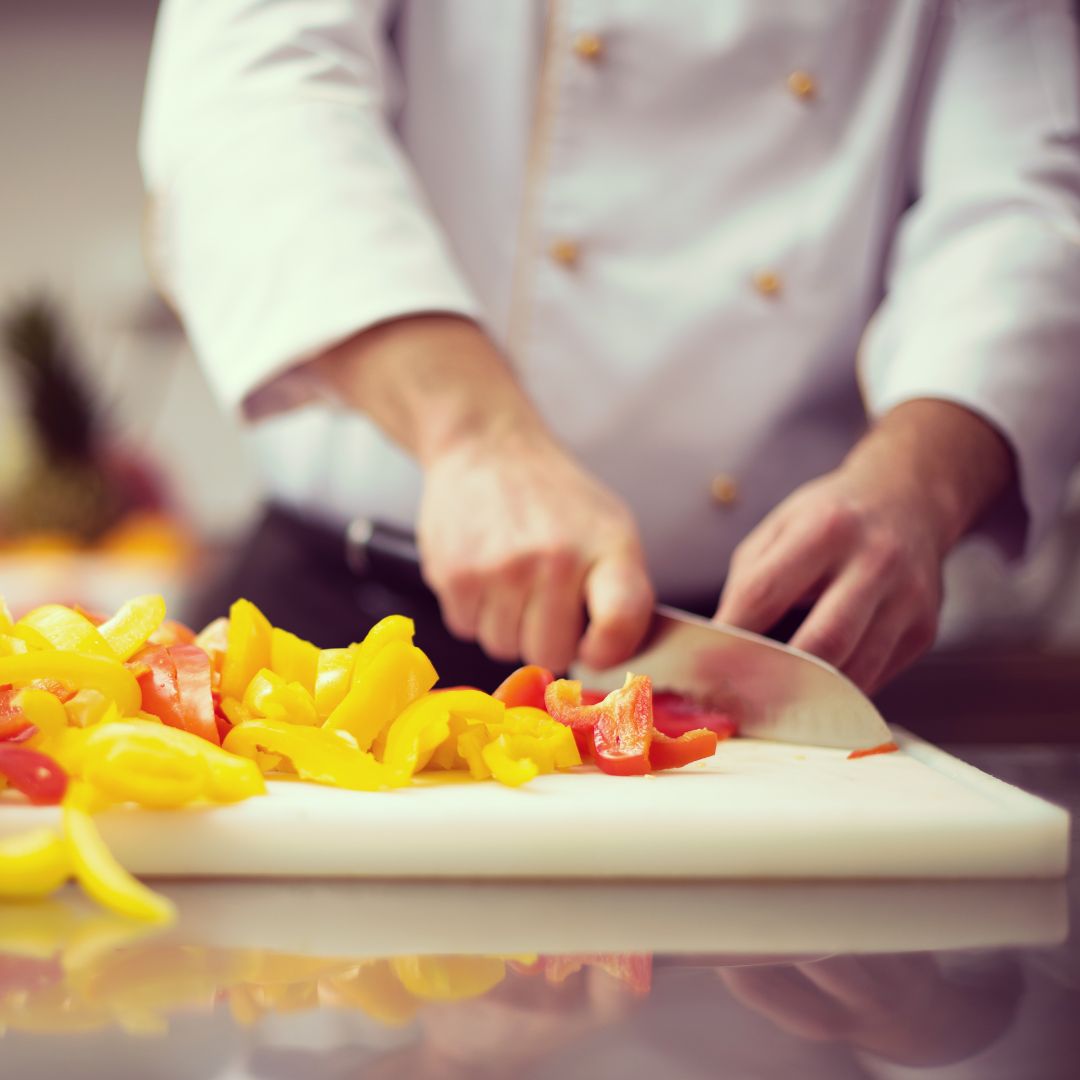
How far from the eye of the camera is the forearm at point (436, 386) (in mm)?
1128

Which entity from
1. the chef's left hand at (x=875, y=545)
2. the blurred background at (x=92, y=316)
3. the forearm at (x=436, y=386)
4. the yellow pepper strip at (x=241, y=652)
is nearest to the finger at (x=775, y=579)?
the chef's left hand at (x=875, y=545)

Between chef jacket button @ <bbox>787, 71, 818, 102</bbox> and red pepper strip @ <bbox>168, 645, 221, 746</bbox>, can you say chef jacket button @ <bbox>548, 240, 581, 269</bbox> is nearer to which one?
chef jacket button @ <bbox>787, 71, 818, 102</bbox>

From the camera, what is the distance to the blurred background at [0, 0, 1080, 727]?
3160 millimetres

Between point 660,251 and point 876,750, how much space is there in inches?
26.2

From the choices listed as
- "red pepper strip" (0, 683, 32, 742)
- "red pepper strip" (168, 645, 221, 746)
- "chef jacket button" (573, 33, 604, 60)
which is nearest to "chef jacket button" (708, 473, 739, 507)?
"chef jacket button" (573, 33, 604, 60)

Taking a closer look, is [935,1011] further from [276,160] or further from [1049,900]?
[276,160]

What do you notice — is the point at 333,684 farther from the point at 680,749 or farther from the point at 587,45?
the point at 587,45

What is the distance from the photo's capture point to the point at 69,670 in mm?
751

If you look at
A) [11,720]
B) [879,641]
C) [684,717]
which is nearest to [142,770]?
[11,720]

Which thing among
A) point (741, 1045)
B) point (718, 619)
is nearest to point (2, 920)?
point (741, 1045)

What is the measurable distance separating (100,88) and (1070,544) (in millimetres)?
2482

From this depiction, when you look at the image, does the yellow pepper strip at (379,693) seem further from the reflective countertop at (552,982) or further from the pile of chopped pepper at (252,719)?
the reflective countertop at (552,982)

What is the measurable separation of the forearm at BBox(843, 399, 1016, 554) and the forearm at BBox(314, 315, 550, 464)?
A: 1.01 feet

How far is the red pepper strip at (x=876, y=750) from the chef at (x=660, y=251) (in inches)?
8.8
